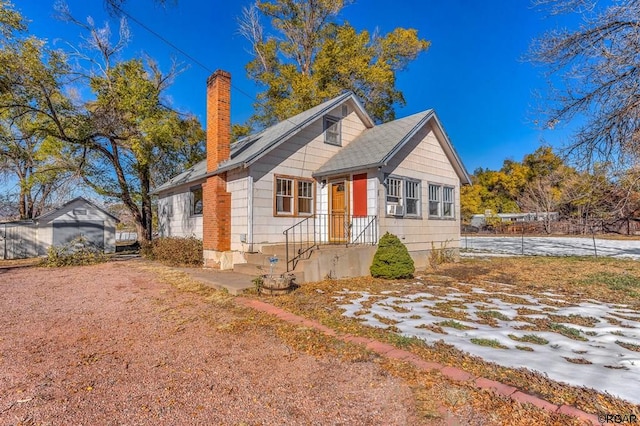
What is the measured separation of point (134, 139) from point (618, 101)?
16.2m

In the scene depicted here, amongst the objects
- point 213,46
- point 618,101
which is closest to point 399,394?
point 618,101

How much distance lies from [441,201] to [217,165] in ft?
29.2

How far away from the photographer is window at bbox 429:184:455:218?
13.5 metres

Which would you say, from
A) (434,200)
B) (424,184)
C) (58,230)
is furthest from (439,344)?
(58,230)

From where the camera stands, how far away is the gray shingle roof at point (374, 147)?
10.7m

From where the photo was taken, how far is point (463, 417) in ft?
8.77

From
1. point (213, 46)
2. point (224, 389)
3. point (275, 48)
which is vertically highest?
point (275, 48)

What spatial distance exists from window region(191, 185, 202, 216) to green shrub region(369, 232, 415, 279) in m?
7.47

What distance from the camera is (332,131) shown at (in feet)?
42.1

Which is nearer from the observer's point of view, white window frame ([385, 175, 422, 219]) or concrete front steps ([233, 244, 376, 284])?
concrete front steps ([233, 244, 376, 284])

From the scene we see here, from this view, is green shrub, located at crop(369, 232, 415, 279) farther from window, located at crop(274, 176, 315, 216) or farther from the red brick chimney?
the red brick chimney

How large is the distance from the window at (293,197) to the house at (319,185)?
3cm

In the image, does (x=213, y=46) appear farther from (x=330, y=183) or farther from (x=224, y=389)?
(x=224, y=389)

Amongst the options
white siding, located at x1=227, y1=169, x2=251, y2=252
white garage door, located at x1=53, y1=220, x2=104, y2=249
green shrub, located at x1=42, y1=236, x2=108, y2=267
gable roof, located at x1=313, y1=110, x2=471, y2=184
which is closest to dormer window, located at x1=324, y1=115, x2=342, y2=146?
gable roof, located at x1=313, y1=110, x2=471, y2=184
